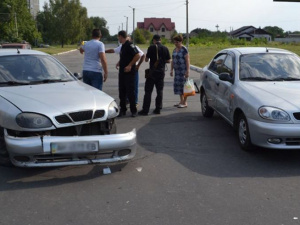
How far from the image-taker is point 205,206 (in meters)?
3.92

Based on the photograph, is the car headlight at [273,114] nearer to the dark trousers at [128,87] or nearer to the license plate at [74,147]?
the license plate at [74,147]

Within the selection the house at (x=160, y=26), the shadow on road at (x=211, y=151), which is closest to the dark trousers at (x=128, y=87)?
the shadow on road at (x=211, y=151)

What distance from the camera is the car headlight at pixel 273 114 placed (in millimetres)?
5121

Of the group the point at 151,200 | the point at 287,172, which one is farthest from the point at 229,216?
the point at 287,172

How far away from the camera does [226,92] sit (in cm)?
654

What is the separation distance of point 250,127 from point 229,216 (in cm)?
195

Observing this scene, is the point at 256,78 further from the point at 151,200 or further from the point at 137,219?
the point at 137,219

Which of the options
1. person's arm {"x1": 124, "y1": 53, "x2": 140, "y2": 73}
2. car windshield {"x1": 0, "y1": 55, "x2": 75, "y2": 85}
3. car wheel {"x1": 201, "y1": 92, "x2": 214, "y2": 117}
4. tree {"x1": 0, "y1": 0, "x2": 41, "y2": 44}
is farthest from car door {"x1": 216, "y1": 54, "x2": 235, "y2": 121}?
tree {"x1": 0, "y1": 0, "x2": 41, "y2": 44}

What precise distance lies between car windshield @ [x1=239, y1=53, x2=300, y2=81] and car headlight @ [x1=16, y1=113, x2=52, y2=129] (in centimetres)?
330

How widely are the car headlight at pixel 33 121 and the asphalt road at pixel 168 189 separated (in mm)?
651

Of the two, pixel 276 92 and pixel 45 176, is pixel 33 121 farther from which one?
pixel 276 92

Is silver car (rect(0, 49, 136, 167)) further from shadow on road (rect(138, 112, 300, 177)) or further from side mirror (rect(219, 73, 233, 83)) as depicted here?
side mirror (rect(219, 73, 233, 83))

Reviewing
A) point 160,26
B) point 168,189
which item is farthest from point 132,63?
point 160,26

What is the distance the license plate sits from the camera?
14.3ft
